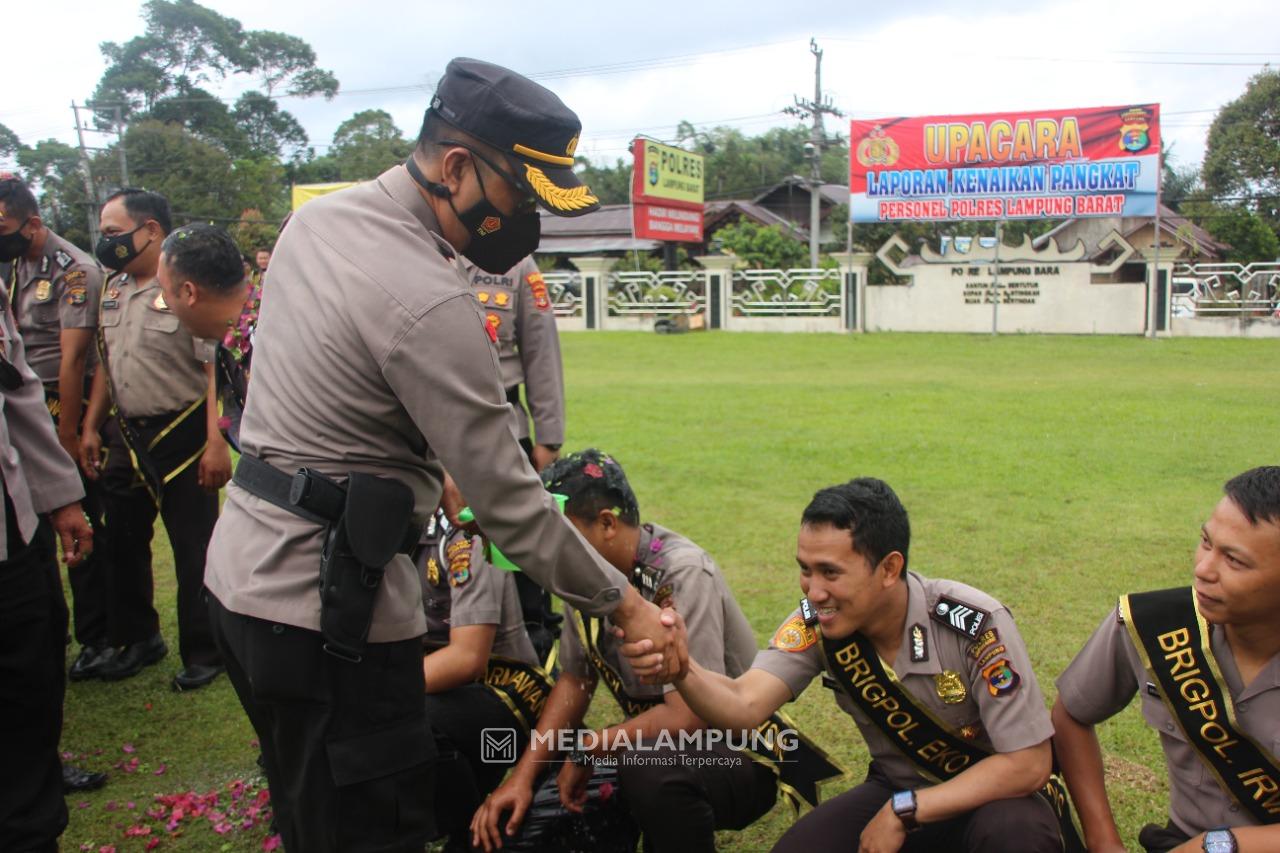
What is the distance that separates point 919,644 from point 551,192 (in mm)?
1322

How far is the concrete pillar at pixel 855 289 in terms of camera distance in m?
24.7

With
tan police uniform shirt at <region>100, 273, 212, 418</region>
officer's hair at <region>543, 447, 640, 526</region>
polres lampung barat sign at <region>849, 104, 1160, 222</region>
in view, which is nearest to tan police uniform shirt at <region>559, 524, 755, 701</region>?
officer's hair at <region>543, 447, 640, 526</region>

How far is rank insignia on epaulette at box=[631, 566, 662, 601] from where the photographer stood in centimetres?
284

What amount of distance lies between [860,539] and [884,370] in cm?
1403

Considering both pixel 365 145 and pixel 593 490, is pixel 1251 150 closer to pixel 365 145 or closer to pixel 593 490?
pixel 365 145

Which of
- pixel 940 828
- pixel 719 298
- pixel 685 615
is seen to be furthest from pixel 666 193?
pixel 940 828

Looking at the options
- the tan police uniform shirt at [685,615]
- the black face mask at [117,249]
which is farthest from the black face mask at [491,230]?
the black face mask at [117,249]

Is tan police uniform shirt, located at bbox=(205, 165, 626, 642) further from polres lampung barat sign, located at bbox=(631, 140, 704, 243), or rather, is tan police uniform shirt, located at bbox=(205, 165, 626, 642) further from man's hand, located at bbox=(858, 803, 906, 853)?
polres lampung barat sign, located at bbox=(631, 140, 704, 243)

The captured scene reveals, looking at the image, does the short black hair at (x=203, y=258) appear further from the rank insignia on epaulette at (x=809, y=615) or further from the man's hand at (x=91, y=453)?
the rank insignia on epaulette at (x=809, y=615)

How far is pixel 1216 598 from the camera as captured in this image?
209cm

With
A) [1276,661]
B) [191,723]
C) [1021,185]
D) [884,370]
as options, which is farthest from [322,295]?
[1021,185]

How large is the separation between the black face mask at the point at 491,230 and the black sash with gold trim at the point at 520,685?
143 centimetres

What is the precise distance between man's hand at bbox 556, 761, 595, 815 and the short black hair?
2059 mm

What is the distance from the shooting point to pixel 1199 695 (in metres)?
2.18
